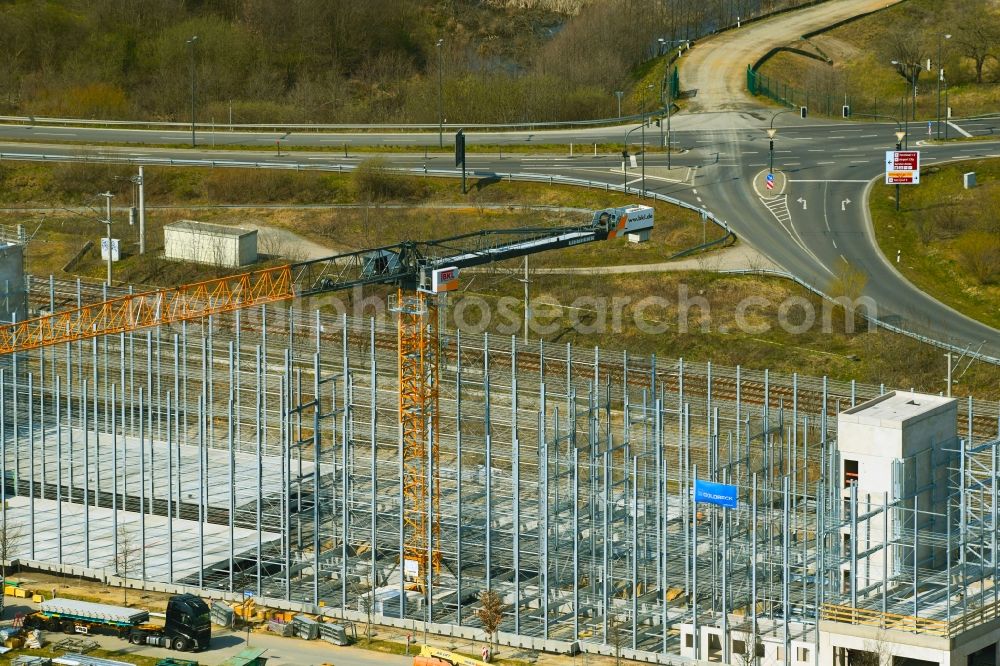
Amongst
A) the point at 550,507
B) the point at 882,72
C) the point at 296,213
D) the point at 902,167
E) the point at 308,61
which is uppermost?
the point at 308,61

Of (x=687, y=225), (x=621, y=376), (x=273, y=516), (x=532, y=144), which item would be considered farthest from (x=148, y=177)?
(x=273, y=516)

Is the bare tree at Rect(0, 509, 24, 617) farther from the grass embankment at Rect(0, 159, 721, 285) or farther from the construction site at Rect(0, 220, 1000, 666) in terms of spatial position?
the grass embankment at Rect(0, 159, 721, 285)

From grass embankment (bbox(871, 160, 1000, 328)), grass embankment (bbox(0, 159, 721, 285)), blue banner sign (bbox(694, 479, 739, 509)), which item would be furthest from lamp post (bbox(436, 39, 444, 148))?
blue banner sign (bbox(694, 479, 739, 509))

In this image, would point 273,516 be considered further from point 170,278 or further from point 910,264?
point 910,264

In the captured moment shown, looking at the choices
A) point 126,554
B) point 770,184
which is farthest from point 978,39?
point 126,554

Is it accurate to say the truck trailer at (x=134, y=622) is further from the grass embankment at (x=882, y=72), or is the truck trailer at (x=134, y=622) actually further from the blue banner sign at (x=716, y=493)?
the grass embankment at (x=882, y=72)

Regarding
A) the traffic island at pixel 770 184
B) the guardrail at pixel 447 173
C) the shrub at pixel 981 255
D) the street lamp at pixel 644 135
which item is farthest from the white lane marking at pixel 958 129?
the guardrail at pixel 447 173

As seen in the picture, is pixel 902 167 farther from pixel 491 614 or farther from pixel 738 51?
pixel 491 614
